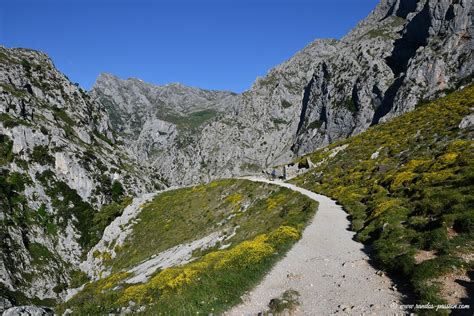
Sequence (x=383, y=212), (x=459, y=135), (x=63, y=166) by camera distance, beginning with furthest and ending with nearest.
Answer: (x=63, y=166) < (x=459, y=135) < (x=383, y=212)

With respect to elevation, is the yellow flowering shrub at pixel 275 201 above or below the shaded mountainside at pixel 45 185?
below

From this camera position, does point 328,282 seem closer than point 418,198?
Yes

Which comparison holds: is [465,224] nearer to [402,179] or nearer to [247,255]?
[247,255]

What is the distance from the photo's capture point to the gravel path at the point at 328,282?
1537cm

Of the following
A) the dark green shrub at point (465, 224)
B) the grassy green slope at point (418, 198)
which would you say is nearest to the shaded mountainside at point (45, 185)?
the grassy green slope at point (418, 198)

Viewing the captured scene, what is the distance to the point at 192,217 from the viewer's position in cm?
6094

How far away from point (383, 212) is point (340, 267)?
9.40m

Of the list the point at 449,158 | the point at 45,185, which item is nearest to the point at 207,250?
the point at 449,158

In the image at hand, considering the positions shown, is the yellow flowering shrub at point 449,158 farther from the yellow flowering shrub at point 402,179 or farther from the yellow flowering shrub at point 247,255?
the yellow flowering shrub at point 247,255

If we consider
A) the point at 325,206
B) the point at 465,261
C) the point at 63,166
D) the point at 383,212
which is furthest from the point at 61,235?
the point at 465,261

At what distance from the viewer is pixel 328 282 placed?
18.3 metres

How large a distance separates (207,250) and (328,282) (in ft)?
59.5

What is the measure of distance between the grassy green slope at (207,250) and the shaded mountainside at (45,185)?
1645 inches

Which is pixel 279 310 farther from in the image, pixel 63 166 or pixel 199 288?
pixel 63 166
